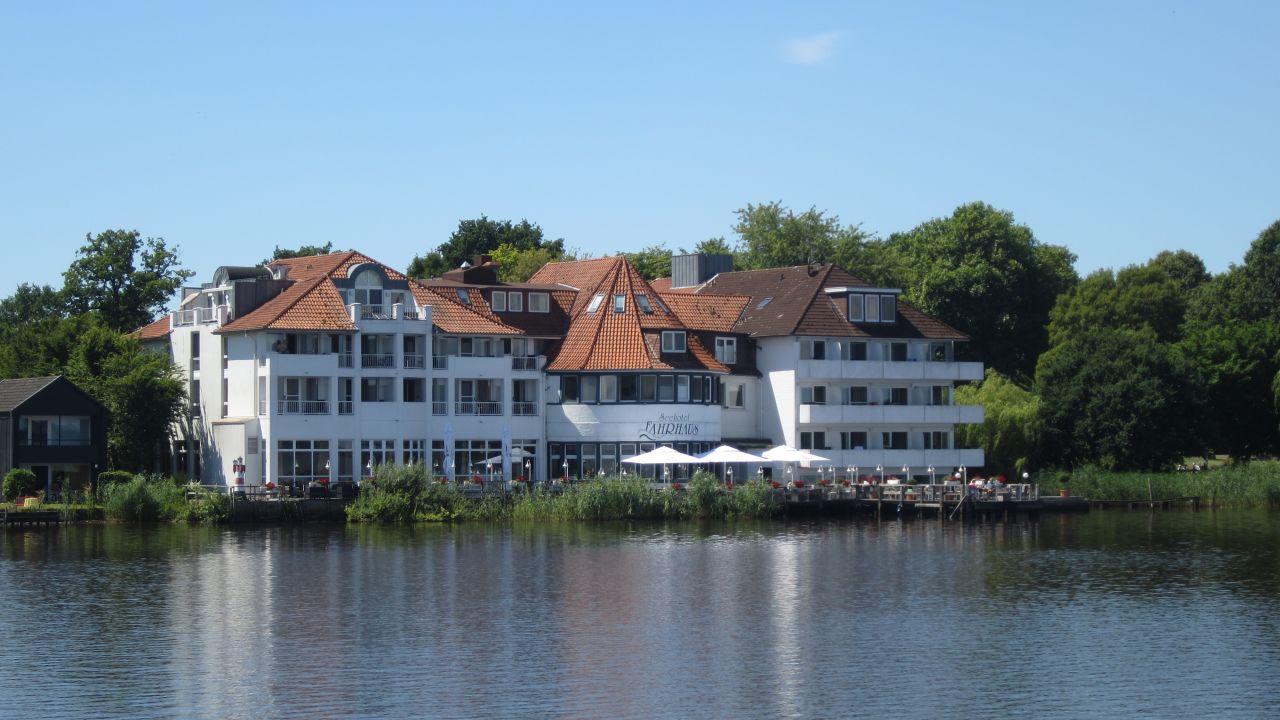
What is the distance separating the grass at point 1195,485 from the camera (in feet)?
292

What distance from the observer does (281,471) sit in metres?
82.6

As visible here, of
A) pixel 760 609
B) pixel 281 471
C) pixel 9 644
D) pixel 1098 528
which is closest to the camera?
pixel 9 644

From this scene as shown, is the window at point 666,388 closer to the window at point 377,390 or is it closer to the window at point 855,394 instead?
the window at point 855,394

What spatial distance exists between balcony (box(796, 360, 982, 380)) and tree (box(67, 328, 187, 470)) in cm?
2907

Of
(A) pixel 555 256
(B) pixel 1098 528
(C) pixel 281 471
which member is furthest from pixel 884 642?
(A) pixel 555 256

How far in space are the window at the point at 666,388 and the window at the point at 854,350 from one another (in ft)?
29.7

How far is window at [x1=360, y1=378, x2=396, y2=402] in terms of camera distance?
84625mm

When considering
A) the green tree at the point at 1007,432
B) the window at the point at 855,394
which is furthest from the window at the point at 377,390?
the green tree at the point at 1007,432

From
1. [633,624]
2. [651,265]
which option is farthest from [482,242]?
[633,624]

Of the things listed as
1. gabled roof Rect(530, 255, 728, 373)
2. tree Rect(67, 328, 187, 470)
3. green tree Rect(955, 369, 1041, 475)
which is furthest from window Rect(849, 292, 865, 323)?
tree Rect(67, 328, 187, 470)

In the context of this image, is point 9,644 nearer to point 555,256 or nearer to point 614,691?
point 614,691

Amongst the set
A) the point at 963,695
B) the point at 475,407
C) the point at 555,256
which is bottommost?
the point at 963,695

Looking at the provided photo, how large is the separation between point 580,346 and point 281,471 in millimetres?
15045

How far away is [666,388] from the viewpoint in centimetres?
8700
